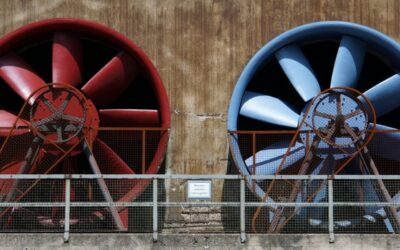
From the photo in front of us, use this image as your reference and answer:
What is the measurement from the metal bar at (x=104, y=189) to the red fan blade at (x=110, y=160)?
34cm

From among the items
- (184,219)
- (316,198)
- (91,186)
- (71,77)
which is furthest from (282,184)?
(71,77)

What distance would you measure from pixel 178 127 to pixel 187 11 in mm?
2025

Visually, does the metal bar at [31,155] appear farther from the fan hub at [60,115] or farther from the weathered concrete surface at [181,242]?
the weathered concrete surface at [181,242]

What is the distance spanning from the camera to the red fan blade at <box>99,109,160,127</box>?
16.5 metres

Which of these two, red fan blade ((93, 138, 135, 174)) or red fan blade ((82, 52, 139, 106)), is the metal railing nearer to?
red fan blade ((93, 138, 135, 174))

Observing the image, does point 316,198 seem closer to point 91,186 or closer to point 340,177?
point 340,177

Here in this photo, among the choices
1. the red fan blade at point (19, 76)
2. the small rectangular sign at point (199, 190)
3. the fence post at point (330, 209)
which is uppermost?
the red fan blade at point (19, 76)

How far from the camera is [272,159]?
16141 millimetres

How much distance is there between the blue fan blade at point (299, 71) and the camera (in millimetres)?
16359

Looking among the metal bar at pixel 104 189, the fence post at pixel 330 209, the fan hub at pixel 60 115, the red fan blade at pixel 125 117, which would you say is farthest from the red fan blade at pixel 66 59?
the fence post at pixel 330 209

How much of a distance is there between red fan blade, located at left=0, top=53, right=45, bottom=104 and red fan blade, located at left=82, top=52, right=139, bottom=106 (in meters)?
0.84

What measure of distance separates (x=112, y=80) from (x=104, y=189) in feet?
8.72

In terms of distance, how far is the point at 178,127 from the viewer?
55.5 feet

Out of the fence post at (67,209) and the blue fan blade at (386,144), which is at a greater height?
the blue fan blade at (386,144)
